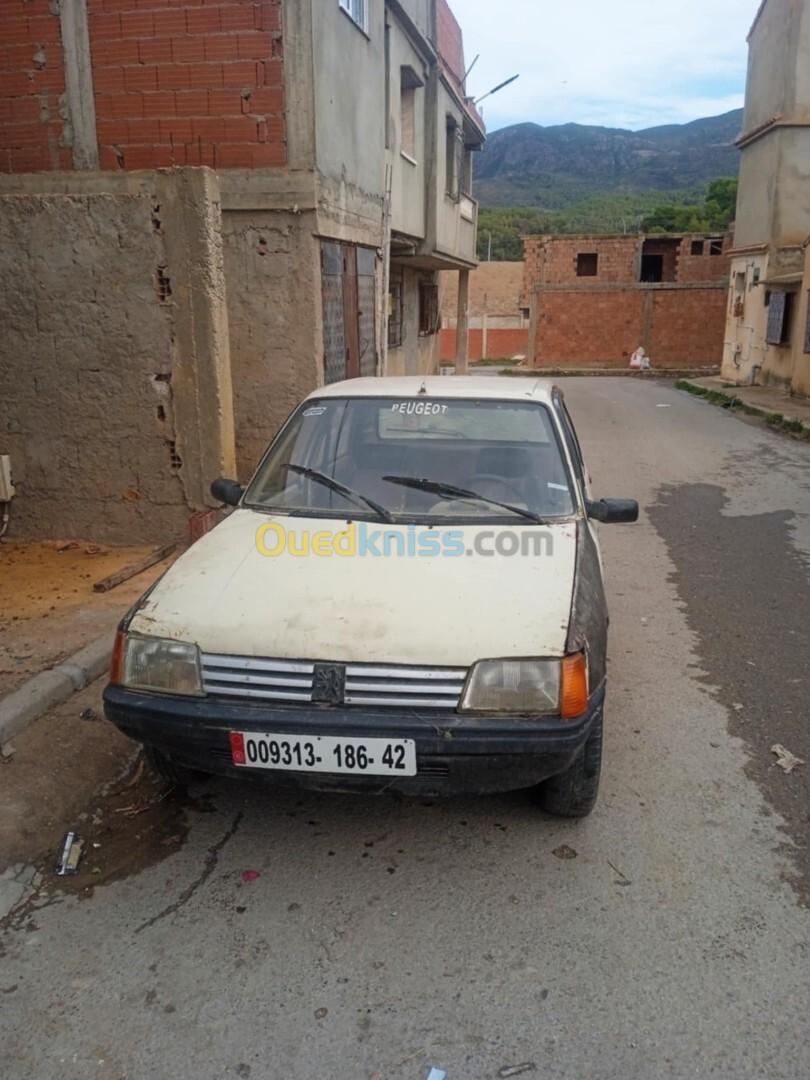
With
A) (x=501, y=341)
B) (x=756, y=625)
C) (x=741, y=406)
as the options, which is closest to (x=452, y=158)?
(x=741, y=406)

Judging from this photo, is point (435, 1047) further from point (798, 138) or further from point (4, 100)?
point (798, 138)

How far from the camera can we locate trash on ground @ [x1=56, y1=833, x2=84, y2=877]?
10.4 ft

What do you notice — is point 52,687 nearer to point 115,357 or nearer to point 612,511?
point 612,511

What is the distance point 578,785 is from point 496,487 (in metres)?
1.36

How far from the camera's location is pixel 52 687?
4.38 m

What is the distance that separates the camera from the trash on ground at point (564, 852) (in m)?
3.21

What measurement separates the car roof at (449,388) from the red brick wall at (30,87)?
15.8 ft

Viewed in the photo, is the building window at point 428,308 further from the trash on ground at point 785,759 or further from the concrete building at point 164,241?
the trash on ground at point 785,759

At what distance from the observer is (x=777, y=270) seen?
23.4 m

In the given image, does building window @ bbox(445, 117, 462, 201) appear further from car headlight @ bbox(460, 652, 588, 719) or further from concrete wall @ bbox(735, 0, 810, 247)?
car headlight @ bbox(460, 652, 588, 719)

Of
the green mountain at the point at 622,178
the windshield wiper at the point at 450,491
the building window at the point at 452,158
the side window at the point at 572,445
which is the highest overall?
the green mountain at the point at 622,178

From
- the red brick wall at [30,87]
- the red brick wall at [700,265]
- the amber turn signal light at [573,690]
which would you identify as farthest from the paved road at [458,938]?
the red brick wall at [700,265]

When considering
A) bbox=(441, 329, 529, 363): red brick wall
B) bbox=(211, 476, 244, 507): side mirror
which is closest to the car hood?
bbox=(211, 476, 244, 507): side mirror

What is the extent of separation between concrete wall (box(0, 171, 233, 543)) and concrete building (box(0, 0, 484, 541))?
0.02m
